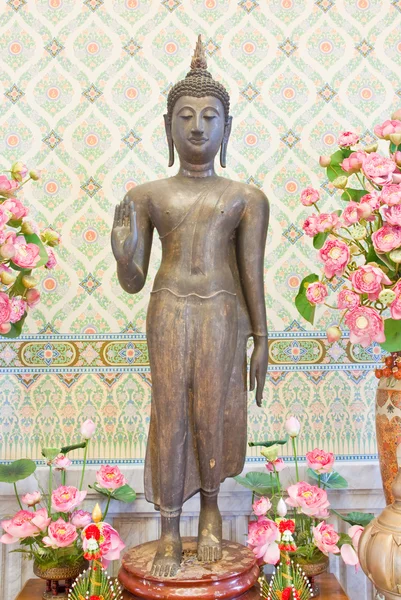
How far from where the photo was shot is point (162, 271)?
1.70 m

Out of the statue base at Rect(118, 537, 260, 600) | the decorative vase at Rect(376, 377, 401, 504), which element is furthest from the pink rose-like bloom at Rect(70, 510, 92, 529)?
the decorative vase at Rect(376, 377, 401, 504)

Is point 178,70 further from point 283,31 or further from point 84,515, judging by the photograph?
point 84,515

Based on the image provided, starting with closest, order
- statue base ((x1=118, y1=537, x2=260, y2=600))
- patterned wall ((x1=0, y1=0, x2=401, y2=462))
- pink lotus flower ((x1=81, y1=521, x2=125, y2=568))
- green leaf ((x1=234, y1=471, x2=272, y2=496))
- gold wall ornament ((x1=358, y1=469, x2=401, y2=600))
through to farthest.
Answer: gold wall ornament ((x1=358, y1=469, x2=401, y2=600)) → statue base ((x1=118, y1=537, x2=260, y2=600)) → pink lotus flower ((x1=81, y1=521, x2=125, y2=568)) → green leaf ((x1=234, y1=471, x2=272, y2=496)) → patterned wall ((x1=0, y1=0, x2=401, y2=462))

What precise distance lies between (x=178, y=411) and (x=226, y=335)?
0.24m

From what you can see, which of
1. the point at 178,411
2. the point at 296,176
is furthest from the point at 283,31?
the point at 178,411

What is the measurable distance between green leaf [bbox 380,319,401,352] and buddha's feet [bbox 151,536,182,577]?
786 mm

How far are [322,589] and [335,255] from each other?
1048 millimetres

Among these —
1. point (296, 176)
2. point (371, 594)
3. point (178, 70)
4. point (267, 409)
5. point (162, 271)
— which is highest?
point (178, 70)

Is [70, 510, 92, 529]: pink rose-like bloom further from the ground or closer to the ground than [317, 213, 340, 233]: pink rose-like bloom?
closer to the ground

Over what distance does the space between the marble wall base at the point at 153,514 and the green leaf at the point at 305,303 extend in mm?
654

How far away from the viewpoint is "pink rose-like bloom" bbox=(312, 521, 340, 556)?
67.2 inches

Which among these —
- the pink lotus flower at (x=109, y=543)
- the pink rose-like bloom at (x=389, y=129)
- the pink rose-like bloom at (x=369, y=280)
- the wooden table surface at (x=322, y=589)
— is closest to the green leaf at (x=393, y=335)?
the pink rose-like bloom at (x=369, y=280)

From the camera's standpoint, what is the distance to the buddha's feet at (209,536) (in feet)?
5.25

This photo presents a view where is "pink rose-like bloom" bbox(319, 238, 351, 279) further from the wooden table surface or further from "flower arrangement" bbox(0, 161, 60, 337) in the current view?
the wooden table surface
